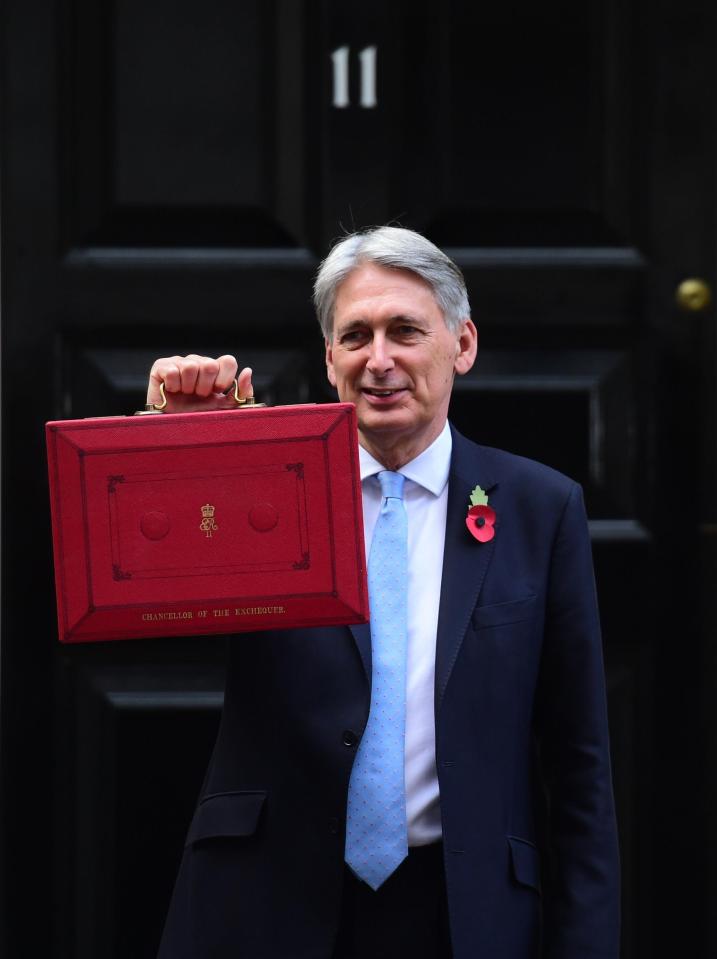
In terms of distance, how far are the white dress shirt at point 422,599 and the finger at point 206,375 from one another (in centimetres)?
29

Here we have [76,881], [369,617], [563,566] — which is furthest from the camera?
[76,881]

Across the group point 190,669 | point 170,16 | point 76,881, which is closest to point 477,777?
point 190,669

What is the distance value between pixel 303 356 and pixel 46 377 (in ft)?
1.73

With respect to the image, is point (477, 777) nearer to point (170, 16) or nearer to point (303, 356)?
point (303, 356)

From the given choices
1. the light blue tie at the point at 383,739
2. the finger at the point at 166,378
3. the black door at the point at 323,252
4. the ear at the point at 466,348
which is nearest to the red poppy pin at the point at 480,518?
the light blue tie at the point at 383,739

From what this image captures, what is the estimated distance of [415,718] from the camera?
2035mm

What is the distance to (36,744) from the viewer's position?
289cm

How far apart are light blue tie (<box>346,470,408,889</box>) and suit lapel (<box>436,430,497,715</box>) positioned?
6 cm

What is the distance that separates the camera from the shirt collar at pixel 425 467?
7.03 feet

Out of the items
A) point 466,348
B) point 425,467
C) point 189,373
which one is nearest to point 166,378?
point 189,373

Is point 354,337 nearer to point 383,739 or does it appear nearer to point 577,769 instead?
point 383,739

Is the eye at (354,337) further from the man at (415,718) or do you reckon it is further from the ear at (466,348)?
the ear at (466,348)

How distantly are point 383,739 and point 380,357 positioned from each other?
21.6 inches

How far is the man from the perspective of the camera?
6.54 feet
